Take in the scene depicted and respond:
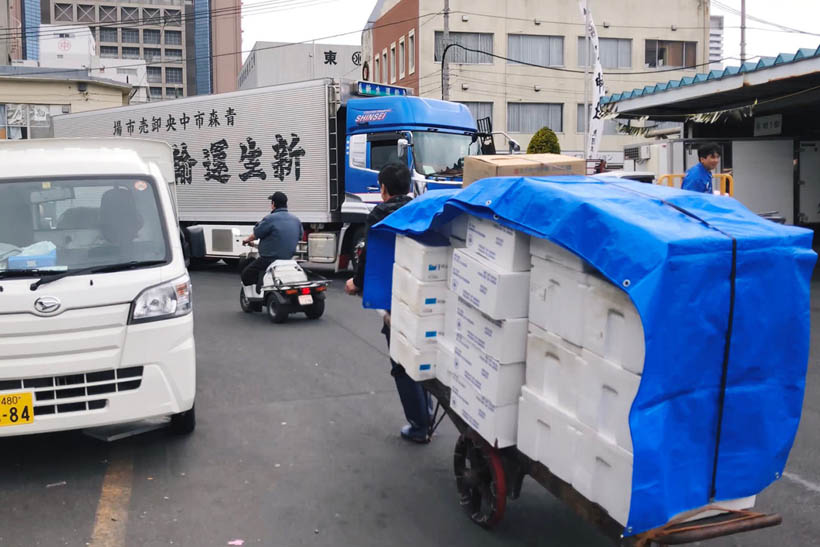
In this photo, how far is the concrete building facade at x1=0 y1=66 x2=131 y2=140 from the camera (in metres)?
39.9

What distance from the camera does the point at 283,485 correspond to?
5.05 m

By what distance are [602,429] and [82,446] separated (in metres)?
4.11

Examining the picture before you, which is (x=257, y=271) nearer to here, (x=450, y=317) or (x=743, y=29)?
(x=450, y=317)

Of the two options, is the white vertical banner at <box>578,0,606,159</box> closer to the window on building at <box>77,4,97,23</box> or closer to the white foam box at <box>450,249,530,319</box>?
the white foam box at <box>450,249,530,319</box>

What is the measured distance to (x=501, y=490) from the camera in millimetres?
4109

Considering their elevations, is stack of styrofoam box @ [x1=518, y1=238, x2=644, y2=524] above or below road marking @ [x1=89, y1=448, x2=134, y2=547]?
above

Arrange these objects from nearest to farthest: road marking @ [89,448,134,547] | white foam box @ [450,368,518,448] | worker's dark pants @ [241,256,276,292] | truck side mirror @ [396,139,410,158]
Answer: white foam box @ [450,368,518,448] < road marking @ [89,448,134,547] < worker's dark pants @ [241,256,276,292] < truck side mirror @ [396,139,410,158]

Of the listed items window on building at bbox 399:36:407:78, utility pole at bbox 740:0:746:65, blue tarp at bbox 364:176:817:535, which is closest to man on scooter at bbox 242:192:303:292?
blue tarp at bbox 364:176:817:535

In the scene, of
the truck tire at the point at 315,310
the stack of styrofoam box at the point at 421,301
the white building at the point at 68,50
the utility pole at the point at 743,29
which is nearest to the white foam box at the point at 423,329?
the stack of styrofoam box at the point at 421,301

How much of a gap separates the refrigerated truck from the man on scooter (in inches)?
114

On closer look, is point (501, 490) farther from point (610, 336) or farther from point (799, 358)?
point (799, 358)

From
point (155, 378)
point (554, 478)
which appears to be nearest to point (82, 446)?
→ point (155, 378)

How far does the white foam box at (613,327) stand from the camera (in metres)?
2.92

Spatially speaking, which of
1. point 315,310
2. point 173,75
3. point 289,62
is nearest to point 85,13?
point 173,75
